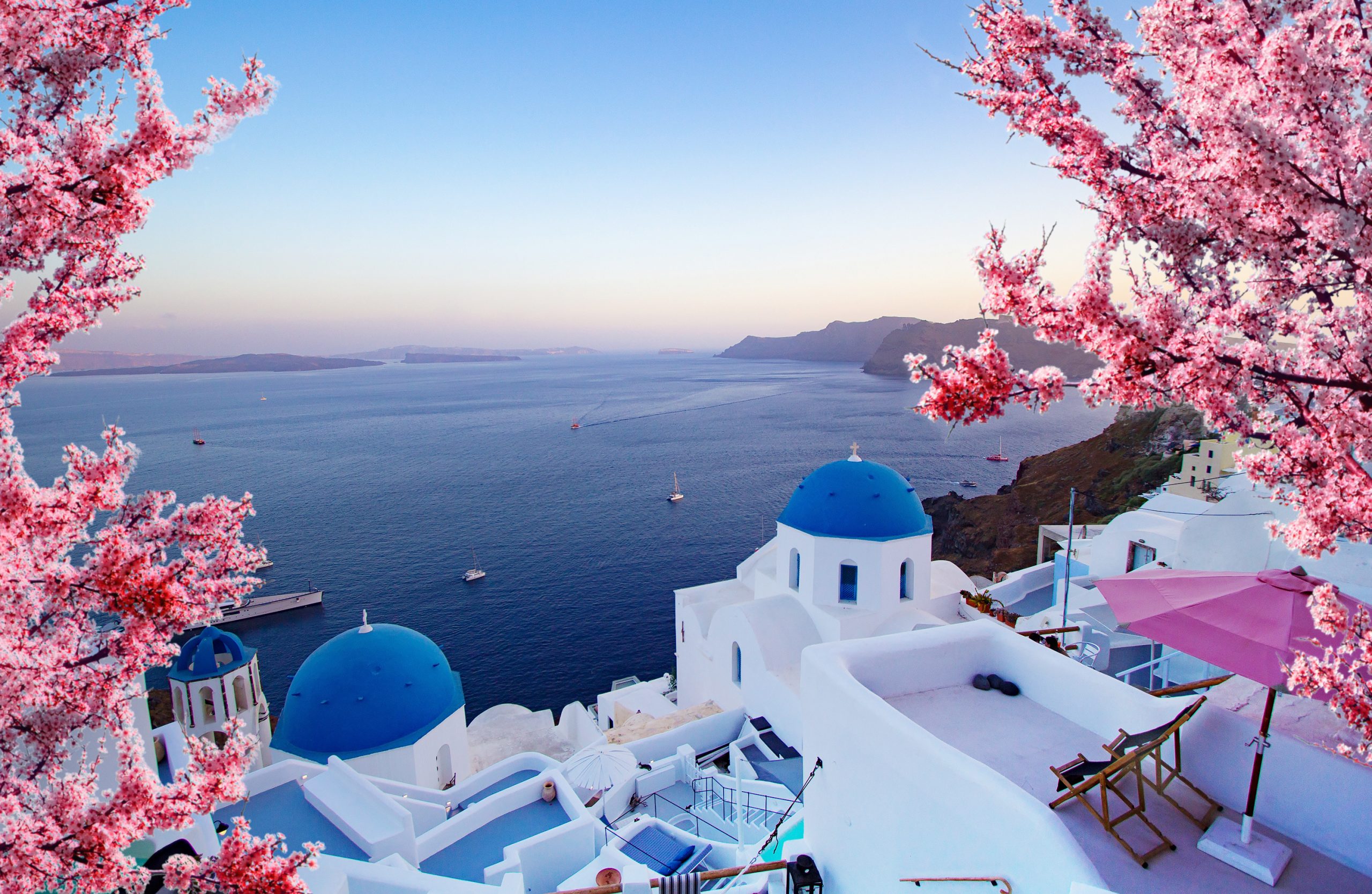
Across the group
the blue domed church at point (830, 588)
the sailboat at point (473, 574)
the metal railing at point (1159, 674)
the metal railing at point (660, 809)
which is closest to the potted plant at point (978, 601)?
the blue domed church at point (830, 588)

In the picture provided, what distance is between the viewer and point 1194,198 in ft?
15.0

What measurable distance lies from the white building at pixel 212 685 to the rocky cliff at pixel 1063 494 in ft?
137

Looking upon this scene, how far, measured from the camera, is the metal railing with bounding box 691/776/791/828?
1348cm

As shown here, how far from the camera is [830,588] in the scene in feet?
60.9

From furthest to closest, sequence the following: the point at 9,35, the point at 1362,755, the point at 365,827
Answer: the point at 365,827 → the point at 1362,755 → the point at 9,35

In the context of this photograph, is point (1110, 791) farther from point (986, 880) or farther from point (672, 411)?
point (672, 411)

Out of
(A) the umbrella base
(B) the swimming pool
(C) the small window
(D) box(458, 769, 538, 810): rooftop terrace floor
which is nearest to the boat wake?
(C) the small window

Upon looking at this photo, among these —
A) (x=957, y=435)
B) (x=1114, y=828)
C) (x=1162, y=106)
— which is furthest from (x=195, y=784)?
(x=957, y=435)

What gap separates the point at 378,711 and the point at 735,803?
385 inches

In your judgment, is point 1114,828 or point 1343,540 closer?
point 1114,828

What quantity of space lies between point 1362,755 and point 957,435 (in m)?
107

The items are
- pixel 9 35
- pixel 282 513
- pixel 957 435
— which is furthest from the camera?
pixel 957 435

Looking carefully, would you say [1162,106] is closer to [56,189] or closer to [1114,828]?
[1114,828]

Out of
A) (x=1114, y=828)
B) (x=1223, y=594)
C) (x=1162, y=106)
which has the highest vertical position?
(x=1162, y=106)
